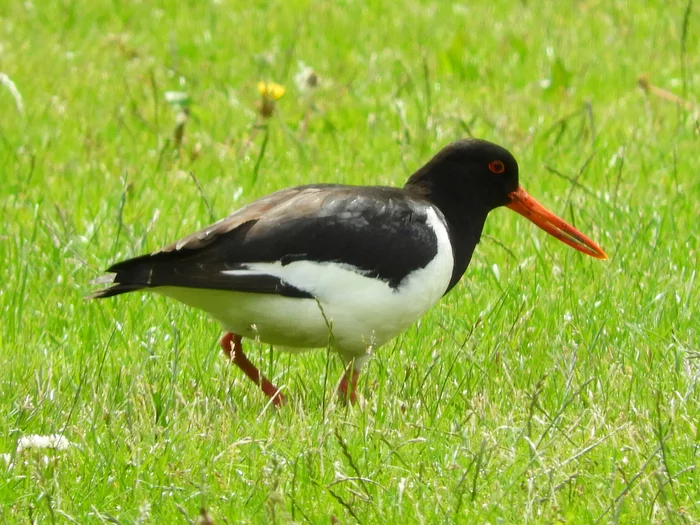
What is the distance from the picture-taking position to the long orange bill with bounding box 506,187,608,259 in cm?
501

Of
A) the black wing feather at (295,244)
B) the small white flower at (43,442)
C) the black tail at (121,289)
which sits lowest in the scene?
the small white flower at (43,442)

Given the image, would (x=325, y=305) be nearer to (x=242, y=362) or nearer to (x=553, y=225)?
(x=242, y=362)

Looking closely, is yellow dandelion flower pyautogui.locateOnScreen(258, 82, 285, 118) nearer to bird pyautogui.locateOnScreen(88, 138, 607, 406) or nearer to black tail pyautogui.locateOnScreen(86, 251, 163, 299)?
bird pyautogui.locateOnScreen(88, 138, 607, 406)

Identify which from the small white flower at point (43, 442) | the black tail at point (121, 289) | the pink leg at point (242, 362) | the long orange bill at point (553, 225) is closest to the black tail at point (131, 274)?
the black tail at point (121, 289)

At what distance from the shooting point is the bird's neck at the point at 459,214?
4609 mm

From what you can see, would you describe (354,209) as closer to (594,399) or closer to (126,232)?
(594,399)

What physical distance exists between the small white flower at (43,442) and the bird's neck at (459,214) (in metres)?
1.60

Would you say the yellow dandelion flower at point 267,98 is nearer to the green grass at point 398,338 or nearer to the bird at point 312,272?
the green grass at point 398,338


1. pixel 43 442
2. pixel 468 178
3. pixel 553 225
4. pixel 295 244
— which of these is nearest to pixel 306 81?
pixel 553 225

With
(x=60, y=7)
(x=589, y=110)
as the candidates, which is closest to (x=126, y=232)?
(x=589, y=110)

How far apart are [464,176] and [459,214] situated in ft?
0.48

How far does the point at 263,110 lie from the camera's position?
7.15 metres

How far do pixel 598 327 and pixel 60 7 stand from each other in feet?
20.1

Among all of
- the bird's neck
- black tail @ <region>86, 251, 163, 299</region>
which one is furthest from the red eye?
black tail @ <region>86, 251, 163, 299</region>
